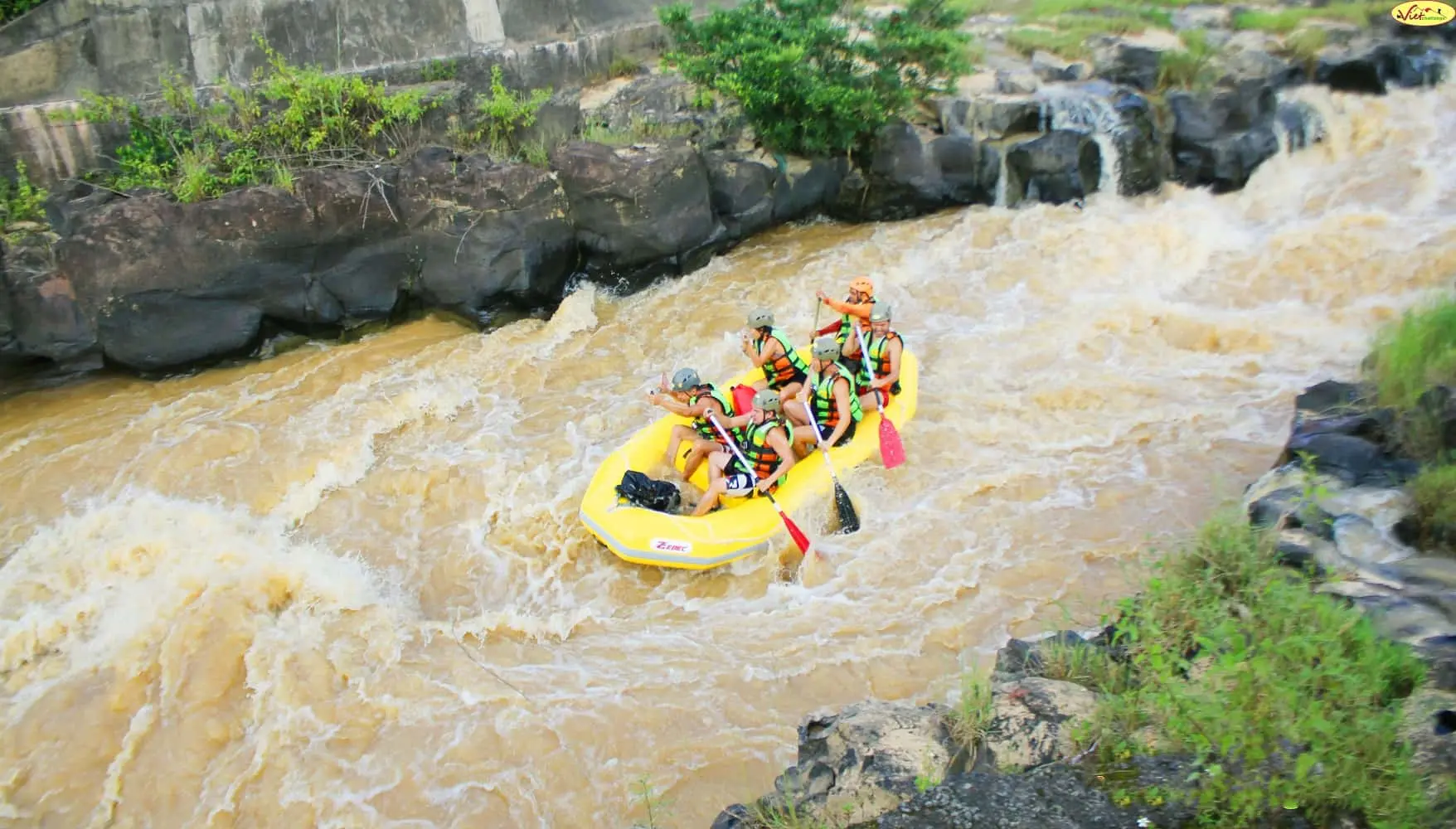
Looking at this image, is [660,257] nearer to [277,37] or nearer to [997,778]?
[277,37]

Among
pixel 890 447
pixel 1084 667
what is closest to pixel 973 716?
pixel 1084 667

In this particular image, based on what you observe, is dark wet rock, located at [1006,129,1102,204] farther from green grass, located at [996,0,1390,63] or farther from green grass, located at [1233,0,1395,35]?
green grass, located at [1233,0,1395,35]

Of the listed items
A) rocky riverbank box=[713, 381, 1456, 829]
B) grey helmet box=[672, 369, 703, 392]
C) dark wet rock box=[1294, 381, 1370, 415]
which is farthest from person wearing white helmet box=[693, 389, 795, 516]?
dark wet rock box=[1294, 381, 1370, 415]

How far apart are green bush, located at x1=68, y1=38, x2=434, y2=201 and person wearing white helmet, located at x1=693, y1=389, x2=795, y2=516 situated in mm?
4591

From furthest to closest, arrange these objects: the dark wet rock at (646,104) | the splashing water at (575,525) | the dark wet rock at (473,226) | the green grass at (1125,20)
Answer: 1. the green grass at (1125,20)
2. the dark wet rock at (646,104)
3. the dark wet rock at (473,226)
4. the splashing water at (575,525)

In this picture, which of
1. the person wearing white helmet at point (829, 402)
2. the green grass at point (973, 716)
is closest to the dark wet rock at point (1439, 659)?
the green grass at point (973, 716)

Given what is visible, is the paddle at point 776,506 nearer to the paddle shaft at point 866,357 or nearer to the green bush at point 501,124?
the paddle shaft at point 866,357

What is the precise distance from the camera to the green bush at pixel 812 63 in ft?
28.8

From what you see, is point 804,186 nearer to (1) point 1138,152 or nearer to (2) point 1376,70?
(1) point 1138,152

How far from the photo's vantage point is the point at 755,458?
576 cm

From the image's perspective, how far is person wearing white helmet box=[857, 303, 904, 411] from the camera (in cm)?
631

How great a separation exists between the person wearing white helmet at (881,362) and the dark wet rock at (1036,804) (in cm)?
345

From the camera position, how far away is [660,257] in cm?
875

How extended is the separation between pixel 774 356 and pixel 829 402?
1.89 ft
